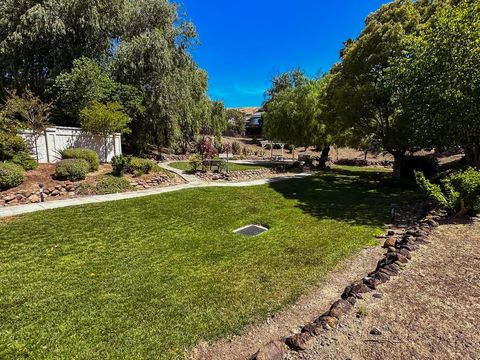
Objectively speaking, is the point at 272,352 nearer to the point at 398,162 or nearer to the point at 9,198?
the point at 9,198

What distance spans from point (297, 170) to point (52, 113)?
16080mm

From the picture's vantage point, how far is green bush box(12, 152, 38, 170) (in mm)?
10117

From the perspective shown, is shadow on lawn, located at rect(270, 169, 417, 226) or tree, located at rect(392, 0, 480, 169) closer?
shadow on lawn, located at rect(270, 169, 417, 226)

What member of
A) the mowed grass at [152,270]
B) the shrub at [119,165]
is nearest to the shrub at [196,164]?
the shrub at [119,165]

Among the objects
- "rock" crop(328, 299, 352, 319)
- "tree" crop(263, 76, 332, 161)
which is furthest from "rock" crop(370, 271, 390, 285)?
"tree" crop(263, 76, 332, 161)

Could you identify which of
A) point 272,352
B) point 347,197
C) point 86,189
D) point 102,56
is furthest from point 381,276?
point 102,56

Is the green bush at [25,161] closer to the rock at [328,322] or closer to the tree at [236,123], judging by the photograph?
the rock at [328,322]

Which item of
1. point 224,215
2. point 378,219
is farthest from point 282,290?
point 378,219

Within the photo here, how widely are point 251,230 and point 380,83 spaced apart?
10788mm

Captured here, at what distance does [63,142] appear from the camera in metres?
12.8

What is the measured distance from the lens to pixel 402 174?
53.3 feet

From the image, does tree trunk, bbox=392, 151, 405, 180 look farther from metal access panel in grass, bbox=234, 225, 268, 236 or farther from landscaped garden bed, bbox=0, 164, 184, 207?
landscaped garden bed, bbox=0, 164, 184, 207

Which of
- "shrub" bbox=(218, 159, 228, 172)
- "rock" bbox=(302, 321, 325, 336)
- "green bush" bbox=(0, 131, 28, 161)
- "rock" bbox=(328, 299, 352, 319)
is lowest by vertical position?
"rock" bbox=(302, 321, 325, 336)

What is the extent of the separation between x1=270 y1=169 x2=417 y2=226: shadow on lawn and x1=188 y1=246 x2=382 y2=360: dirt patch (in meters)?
3.65
